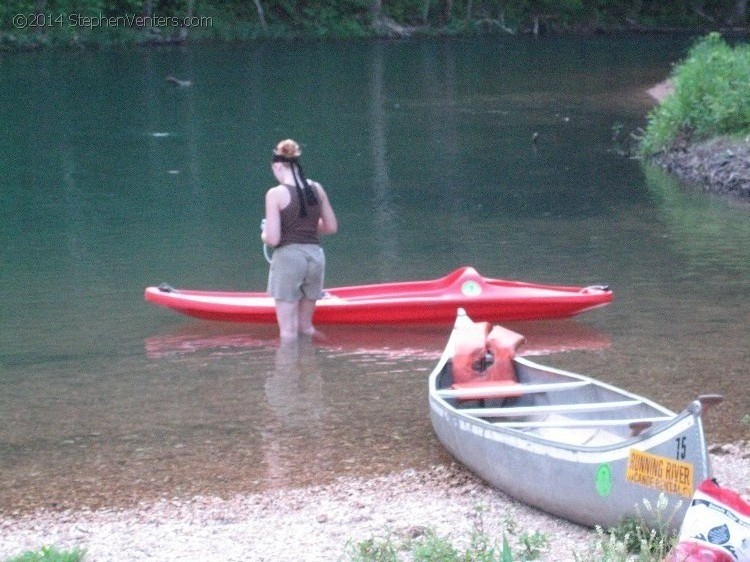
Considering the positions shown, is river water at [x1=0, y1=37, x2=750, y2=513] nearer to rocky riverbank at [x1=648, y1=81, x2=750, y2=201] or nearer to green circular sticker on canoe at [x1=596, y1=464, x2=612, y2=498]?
rocky riverbank at [x1=648, y1=81, x2=750, y2=201]

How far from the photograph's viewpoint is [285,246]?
848 centimetres

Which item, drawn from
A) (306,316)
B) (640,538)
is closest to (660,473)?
(640,538)

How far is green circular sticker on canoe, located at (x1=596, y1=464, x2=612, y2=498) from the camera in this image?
16.6 ft

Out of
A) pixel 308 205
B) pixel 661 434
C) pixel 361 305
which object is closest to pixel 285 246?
pixel 308 205

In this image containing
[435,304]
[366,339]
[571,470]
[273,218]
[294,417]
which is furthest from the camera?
[435,304]

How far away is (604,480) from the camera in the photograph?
5.08 m

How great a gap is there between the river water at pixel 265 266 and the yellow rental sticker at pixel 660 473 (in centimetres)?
187

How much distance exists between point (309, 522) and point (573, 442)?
1.29 m

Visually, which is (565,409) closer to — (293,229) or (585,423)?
(585,423)

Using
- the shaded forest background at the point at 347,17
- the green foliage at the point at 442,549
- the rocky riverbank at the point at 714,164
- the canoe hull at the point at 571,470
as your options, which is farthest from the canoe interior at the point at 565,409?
the shaded forest background at the point at 347,17

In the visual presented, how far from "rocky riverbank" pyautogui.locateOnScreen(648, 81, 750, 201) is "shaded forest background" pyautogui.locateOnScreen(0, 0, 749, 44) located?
1014 inches

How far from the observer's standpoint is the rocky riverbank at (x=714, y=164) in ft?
51.5

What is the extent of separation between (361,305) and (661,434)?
478 cm

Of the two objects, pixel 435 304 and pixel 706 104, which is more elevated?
pixel 706 104
